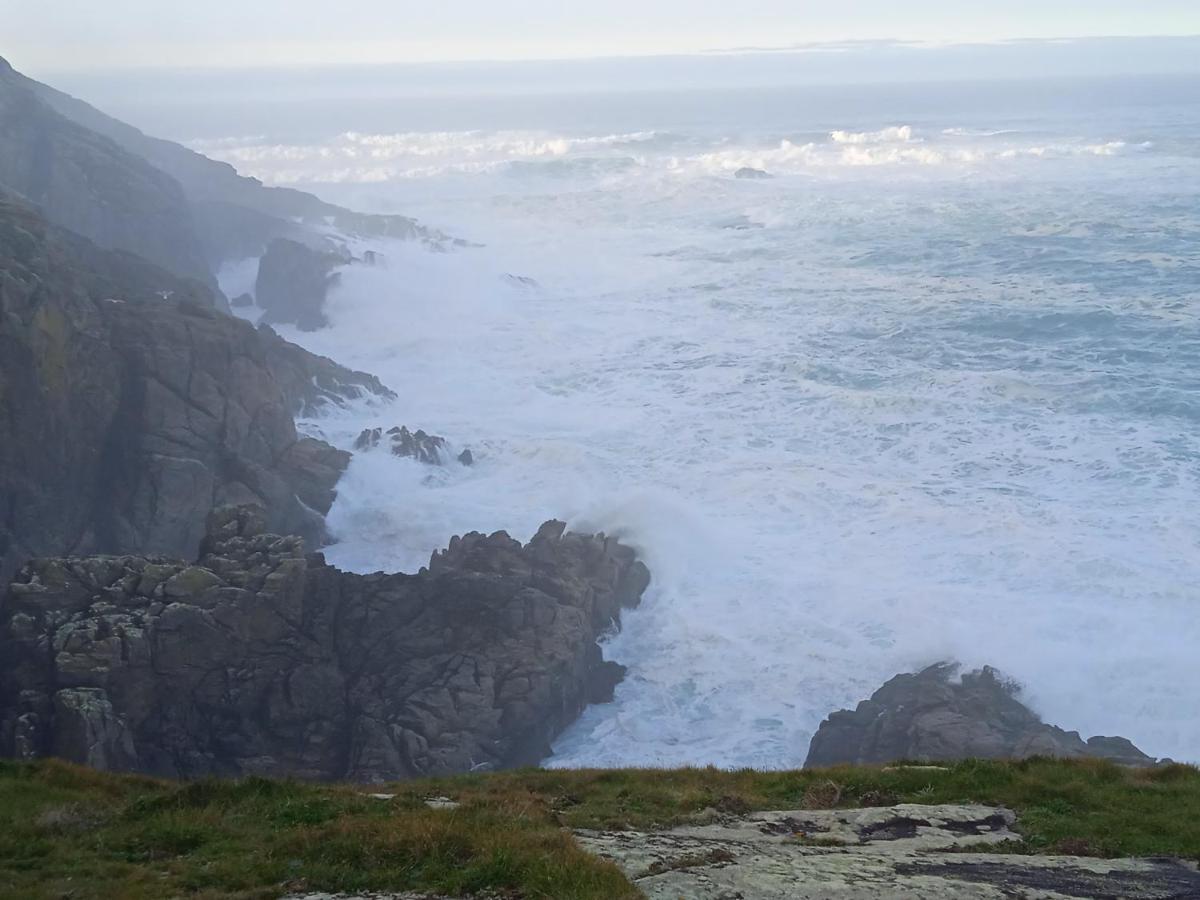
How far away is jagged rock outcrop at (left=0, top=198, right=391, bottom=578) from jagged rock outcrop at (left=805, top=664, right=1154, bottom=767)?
15435 mm

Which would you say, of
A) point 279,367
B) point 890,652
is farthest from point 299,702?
point 279,367

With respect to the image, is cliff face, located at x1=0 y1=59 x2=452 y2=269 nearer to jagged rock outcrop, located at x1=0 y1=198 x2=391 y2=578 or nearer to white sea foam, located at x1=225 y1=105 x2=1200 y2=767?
white sea foam, located at x1=225 y1=105 x2=1200 y2=767

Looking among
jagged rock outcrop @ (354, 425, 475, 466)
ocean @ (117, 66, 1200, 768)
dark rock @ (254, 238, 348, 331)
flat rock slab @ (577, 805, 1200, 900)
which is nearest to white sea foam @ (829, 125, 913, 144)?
ocean @ (117, 66, 1200, 768)

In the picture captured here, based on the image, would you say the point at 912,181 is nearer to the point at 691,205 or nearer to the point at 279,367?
the point at 691,205

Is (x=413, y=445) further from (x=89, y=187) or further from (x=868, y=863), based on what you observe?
(x=868, y=863)

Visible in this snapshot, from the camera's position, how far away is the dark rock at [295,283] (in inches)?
2082

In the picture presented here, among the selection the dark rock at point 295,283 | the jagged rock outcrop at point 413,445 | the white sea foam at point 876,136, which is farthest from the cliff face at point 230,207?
the white sea foam at point 876,136

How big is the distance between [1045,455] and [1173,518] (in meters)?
4.90

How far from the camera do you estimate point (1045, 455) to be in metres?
32.8

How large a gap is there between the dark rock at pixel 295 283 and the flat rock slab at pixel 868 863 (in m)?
44.6

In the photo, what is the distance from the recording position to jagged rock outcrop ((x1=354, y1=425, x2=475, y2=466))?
3509 cm

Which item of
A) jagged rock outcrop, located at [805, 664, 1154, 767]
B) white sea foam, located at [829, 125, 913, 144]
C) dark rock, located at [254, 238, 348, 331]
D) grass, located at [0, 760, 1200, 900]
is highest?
white sea foam, located at [829, 125, 913, 144]

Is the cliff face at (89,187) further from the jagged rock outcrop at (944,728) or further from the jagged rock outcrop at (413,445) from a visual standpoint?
the jagged rock outcrop at (944,728)

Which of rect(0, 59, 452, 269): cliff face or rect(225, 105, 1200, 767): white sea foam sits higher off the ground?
rect(0, 59, 452, 269): cliff face
